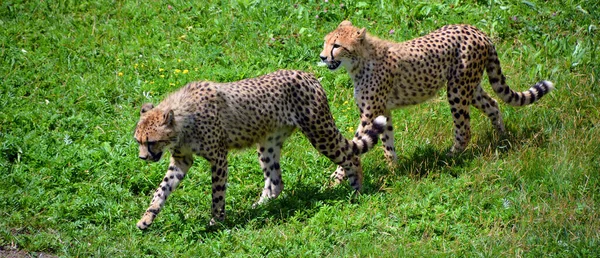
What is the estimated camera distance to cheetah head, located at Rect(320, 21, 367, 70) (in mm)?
7637

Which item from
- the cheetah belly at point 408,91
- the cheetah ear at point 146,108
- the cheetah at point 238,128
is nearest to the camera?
the cheetah at point 238,128

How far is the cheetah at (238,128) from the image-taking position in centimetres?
673

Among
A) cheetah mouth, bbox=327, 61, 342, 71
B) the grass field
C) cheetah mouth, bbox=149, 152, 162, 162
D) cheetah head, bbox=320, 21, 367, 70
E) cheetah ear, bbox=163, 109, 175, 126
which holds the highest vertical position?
cheetah head, bbox=320, 21, 367, 70

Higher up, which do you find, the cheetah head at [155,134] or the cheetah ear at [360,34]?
the cheetah ear at [360,34]

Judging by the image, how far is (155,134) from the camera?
21.5 ft

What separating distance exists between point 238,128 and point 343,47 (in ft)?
4.04

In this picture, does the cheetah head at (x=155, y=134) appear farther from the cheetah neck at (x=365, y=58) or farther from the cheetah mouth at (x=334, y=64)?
the cheetah neck at (x=365, y=58)

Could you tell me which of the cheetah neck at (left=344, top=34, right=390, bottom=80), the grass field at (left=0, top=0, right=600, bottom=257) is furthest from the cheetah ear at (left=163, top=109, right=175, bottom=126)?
the cheetah neck at (left=344, top=34, right=390, bottom=80)

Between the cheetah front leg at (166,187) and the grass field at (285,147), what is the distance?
11cm

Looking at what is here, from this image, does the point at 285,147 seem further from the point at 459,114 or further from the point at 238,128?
the point at 459,114

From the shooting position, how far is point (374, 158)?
8.01 metres

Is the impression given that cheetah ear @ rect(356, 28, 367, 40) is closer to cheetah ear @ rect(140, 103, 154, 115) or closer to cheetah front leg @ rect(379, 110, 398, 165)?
cheetah front leg @ rect(379, 110, 398, 165)

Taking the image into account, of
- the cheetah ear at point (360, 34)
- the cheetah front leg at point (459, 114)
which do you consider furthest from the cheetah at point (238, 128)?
the cheetah front leg at point (459, 114)

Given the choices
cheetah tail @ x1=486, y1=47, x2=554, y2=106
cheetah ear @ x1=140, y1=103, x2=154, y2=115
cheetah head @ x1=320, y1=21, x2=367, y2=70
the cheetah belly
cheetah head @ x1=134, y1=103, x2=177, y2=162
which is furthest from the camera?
cheetah tail @ x1=486, y1=47, x2=554, y2=106
